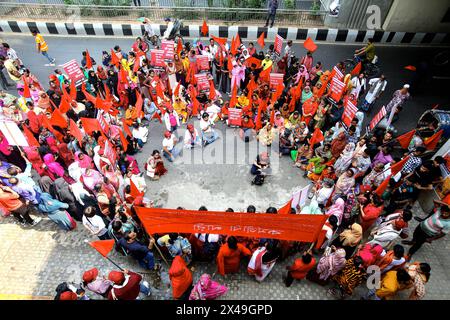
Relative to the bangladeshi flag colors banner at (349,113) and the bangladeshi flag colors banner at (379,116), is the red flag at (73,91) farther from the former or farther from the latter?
the bangladeshi flag colors banner at (379,116)

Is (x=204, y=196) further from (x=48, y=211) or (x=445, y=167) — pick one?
(x=445, y=167)

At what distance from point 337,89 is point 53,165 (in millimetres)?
7797

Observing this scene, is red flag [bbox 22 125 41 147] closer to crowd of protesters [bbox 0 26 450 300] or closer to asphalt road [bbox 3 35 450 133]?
crowd of protesters [bbox 0 26 450 300]

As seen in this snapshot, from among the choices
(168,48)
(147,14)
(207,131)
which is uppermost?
(168,48)

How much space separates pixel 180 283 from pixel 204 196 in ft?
9.71

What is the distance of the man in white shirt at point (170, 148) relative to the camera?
8.48m

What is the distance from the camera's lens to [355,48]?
13328 mm

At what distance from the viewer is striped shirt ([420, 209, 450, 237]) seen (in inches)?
214

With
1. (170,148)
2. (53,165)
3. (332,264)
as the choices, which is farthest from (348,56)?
(53,165)

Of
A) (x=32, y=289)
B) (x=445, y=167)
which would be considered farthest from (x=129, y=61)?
(x=445, y=167)

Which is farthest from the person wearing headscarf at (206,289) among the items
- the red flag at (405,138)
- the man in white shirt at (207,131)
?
the red flag at (405,138)

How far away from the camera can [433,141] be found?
727cm

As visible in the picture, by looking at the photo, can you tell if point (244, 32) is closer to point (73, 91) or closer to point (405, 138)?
point (73, 91)
